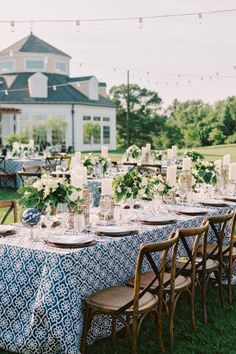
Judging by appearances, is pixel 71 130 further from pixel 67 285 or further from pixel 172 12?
pixel 67 285

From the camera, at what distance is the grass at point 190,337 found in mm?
4375

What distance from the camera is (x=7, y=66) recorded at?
3791cm

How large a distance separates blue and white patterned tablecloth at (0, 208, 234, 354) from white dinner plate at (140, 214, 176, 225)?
500 mm

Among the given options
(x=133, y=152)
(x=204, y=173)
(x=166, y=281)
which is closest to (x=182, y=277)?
(x=166, y=281)

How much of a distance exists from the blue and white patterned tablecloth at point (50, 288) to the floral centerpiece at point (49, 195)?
0.29 metres

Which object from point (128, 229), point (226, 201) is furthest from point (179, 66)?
point (128, 229)

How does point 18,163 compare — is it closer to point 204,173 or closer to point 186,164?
point 186,164

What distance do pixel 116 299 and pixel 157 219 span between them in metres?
1.20

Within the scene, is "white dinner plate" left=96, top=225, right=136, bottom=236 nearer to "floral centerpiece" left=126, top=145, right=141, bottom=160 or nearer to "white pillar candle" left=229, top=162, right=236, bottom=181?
"white pillar candle" left=229, top=162, right=236, bottom=181

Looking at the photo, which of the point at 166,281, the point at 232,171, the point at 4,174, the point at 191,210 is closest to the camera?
the point at 166,281

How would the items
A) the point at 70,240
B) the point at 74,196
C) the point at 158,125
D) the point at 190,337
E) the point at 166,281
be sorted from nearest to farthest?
1. the point at 70,240
2. the point at 166,281
3. the point at 74,196
4. the point at 190,337
5. the point at 158,125

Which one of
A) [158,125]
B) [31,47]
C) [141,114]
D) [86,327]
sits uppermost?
[31,47]

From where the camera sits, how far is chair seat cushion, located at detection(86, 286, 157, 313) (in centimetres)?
386

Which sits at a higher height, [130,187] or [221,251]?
[130,187]
